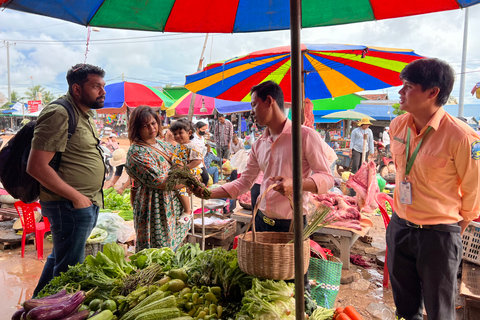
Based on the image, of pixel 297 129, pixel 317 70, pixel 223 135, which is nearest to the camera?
pixel 297 129

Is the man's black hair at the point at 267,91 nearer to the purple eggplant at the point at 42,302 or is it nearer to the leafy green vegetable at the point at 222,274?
the leafy green vegetable at the point at 222,274

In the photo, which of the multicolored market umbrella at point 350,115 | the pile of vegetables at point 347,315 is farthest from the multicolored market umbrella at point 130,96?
the multicolored market umbrella at point 350,115

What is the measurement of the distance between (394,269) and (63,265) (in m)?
2.65

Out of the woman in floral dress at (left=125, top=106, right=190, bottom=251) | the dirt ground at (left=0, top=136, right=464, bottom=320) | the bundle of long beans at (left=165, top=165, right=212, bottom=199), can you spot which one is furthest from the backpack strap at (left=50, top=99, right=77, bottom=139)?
the dirt ground at (left=0, top=136, right=464, bottom=320)

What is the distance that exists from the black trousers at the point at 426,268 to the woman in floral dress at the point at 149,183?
1.99 metres

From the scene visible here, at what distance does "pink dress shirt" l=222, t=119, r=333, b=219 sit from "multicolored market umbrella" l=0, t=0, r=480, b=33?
79 cm

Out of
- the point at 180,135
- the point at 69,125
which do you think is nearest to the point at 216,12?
the point at 69,125

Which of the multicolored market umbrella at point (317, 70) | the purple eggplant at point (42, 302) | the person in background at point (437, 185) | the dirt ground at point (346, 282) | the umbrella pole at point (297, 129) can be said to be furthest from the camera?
the dirt ground at point (346, 282)

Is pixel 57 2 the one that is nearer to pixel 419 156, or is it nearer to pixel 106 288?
pixel 106 288

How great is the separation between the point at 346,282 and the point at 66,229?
3433 mm

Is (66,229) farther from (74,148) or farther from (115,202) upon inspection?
(115,202)

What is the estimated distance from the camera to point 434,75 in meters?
1.99

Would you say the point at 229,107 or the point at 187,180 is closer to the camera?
the point at 187,180

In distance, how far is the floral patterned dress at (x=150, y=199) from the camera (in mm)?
2918
